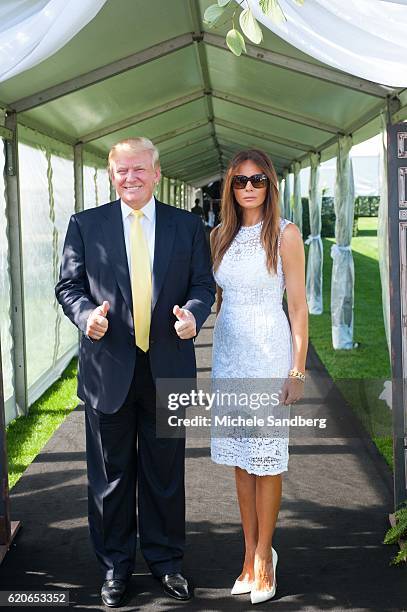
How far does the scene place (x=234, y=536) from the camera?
3.97m

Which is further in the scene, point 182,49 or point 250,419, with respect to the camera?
point 182,49

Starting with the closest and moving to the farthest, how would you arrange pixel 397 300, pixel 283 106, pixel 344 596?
1. pixel 344 596
2. pixel 397 300
3. pixel 283 106

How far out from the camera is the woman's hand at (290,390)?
A: 10.4 feet

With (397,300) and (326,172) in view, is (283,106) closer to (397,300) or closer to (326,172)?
(397,300)

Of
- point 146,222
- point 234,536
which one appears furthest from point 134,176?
point 234,536

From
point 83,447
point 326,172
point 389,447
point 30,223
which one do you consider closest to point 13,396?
point 83,447

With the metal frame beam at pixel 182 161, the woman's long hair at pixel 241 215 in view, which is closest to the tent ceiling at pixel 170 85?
the woman's long hair at pixel 241 215

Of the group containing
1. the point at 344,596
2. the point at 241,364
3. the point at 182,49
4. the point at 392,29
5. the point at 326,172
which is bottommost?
the point at 344,596

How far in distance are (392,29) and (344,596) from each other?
2.37m

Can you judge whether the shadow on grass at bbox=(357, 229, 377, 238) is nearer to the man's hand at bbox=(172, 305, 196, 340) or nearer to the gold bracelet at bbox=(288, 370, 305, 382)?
the gold bracelet at bbox=(288, 370, 305, 382)

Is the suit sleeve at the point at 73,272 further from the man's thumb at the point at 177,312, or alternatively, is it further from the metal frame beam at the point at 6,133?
the metal frame beam at the point at 6,133

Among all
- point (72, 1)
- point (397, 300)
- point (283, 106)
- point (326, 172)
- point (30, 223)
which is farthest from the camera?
point (326, 172)

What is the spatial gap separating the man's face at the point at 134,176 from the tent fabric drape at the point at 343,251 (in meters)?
5.66

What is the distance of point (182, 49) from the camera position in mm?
6215
